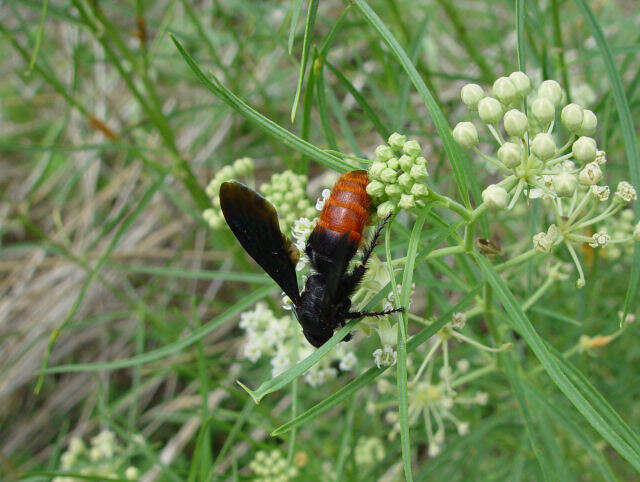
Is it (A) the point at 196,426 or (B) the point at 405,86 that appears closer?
(B) the point at 405,86

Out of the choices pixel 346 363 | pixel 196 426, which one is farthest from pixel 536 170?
pixel 196 426

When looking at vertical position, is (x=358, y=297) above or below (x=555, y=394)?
above

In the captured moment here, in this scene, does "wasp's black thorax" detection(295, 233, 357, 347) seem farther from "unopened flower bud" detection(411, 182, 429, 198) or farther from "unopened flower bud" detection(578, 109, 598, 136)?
"unopened flower bud" detection(578, 109, 598, 136)

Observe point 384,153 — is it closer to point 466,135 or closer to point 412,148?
point 412,148

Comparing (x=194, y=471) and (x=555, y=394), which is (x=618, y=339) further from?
(x=194, y=471)

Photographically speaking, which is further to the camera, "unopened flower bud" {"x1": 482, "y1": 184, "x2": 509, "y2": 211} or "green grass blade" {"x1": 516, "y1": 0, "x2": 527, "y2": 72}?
"green grass blade" {"x1": 516, "y1": 0, "x2": 527, "y2": 72}

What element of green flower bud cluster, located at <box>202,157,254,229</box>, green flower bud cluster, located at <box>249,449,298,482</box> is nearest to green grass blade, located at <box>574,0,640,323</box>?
green flower bud cluster, located at <box>202,157,254,229</box>
